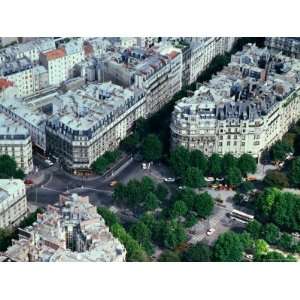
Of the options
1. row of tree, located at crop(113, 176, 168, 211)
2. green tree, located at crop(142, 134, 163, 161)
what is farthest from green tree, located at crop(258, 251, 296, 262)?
green tree, located at crop(142, 134, 163, 161)

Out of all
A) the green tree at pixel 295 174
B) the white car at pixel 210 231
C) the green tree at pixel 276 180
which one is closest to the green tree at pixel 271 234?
the white car at pixel 210 231

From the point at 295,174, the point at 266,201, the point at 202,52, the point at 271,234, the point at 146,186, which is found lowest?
the point at 271,234

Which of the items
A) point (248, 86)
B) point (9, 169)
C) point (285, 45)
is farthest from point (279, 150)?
point (9, 169)

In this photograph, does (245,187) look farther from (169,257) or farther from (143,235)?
(169,257)

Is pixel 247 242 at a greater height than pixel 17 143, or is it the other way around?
pixel 17 143

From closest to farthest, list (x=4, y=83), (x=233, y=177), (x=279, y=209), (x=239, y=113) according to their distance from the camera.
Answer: (x=279, y=209) < (x=233, y=177) < (x=239, y=113) < (x=4, y=83)

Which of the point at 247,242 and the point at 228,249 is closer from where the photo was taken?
the point at 228,249

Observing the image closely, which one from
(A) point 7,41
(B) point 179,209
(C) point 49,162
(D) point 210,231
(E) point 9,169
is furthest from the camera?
(A) point 7,41

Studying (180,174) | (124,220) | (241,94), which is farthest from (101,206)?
(241,94)
